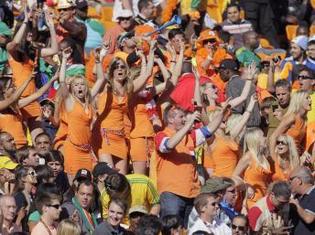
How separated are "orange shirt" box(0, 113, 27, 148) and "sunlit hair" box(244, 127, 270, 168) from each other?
2.68 m

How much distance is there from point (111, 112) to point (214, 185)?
2.06 meters

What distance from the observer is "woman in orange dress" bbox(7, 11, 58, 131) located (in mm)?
18547

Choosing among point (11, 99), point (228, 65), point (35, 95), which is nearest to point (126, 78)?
point (35, 95)

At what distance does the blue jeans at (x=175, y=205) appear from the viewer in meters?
16.0

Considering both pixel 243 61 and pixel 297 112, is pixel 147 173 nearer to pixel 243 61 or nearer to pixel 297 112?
pixel 297 112

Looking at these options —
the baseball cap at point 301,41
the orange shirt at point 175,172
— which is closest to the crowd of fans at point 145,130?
the orange shirt at point 175,172

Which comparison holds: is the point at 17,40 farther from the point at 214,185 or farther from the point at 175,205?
Result: the point at 214,185

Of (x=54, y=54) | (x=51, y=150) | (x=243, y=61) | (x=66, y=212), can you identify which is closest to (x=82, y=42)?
(x=54, y=54)

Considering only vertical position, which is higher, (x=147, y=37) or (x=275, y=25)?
(x=147, y=37)

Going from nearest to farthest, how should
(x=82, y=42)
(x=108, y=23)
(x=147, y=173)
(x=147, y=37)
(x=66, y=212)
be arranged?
(x=66, y=212) < (x=147, y=173) < (x=147, y=37) < (x=82, y=42) < (x=108, y=23)

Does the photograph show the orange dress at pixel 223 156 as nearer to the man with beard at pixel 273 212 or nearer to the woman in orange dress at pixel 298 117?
the woman in orange dress at pixel 298 117

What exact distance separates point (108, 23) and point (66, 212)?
30.3ft

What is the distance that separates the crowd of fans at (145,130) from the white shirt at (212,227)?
19mm

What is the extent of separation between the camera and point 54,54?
1934 centimetres
